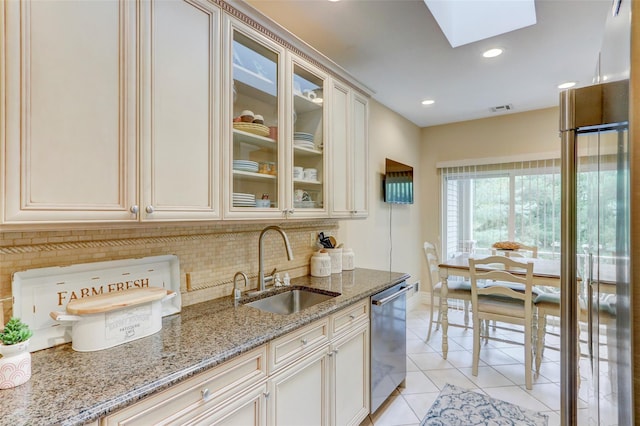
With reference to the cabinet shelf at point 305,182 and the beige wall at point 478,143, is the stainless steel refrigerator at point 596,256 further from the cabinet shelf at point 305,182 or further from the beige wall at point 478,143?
the beige wall at point 478,143

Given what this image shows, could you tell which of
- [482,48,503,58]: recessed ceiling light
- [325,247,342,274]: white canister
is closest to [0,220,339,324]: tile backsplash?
[325,247,342,274]: white canister

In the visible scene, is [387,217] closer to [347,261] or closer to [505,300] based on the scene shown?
[347,261]

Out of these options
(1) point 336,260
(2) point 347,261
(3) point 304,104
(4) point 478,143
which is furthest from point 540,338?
(3) point 304,104

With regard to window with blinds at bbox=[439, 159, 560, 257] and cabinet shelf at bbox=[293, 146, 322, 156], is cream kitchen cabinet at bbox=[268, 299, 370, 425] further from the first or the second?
window with blinds at bbox=[439, 159, 560, 257]

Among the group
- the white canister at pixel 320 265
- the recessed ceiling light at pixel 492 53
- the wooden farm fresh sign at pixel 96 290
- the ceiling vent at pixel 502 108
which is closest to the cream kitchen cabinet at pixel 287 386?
the white canister at pixel 320 265

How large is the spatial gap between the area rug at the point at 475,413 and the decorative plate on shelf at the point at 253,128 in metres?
2.19

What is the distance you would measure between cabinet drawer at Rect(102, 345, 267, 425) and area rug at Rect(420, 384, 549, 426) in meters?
1.53

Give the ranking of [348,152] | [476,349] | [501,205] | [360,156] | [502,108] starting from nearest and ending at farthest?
[348,152]
[360,156]
[476,349]
[502,108]
[501,205]

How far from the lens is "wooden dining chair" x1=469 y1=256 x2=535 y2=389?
2523mm

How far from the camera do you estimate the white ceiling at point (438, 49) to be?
190cm

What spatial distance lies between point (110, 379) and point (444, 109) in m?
4.03

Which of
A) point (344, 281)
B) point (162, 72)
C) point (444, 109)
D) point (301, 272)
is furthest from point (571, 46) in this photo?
point (162, 72)

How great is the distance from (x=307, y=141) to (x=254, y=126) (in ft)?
1.52

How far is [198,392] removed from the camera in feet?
3.59
